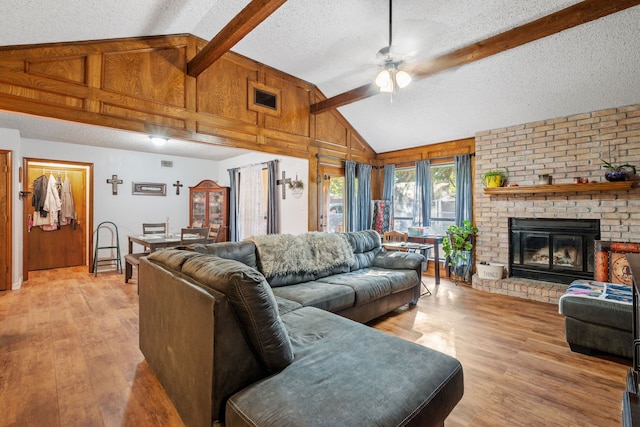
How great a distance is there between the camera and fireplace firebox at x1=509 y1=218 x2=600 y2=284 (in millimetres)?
3928

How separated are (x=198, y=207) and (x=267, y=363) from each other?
649cm

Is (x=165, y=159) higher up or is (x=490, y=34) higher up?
(x=490, y=34)

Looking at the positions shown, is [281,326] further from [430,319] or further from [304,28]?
[304,28]

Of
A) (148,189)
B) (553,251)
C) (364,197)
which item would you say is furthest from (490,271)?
(148,189)

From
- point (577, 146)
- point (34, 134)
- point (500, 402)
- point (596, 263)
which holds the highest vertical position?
point (34, 134)

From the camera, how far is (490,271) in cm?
445

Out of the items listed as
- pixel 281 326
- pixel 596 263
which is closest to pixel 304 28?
pixel 281 326

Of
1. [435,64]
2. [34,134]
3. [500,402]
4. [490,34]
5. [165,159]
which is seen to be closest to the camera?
[500,402]

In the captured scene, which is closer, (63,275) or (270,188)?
(63,275)

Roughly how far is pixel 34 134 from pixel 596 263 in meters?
8.49

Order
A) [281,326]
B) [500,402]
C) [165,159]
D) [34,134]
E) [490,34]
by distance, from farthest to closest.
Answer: [165,159] → [34,134] → [490,34] → [500,402] → [281,326]

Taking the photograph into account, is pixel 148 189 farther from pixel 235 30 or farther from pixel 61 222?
pixel 235 30

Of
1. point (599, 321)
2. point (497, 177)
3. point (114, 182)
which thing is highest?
point (114, 182)

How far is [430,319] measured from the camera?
3293 mm
